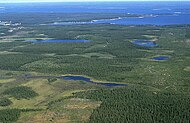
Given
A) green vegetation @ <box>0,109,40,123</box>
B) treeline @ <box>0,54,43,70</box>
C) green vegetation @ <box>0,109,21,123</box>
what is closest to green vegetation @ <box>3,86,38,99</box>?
green vegetation @ <box>0,109,40,123</box>

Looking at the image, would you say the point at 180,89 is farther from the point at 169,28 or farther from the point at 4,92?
the point at 169,28

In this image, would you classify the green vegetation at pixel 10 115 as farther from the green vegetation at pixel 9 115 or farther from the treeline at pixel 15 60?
the treeline at pixel 15 60

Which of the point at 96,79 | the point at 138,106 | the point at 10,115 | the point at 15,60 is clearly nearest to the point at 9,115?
the point at 10,115

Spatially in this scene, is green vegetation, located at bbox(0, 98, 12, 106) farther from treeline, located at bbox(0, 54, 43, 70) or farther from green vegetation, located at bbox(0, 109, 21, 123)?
treeline, located at bbox(0, 54, 43, 70)

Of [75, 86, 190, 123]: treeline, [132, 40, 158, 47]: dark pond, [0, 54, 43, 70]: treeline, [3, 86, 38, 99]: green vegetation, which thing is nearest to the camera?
[75, 86, 190, 123]: treeline

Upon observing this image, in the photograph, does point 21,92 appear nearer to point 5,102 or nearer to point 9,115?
point 5,102

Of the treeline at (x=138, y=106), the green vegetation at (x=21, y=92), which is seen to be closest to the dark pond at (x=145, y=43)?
the treeline at (x=138, y=106)

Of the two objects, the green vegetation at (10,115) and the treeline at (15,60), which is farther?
the treeline at (15,60)

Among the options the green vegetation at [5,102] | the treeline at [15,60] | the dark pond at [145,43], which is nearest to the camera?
the green vegetation at [5,102]
